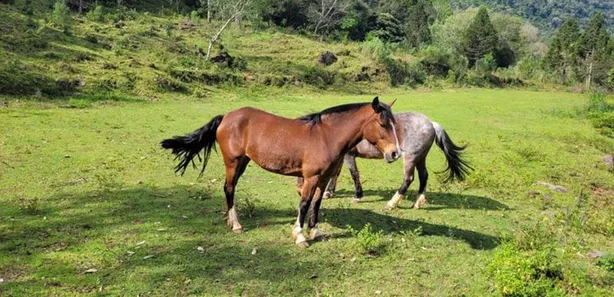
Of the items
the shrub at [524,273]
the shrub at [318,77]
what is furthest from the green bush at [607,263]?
the shrub at [318,77]

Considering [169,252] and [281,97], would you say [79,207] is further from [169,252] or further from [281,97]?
[281,97]

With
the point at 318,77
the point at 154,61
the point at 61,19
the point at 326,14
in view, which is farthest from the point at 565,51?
the point at 61,19

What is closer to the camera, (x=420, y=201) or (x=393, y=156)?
(x=393, y=156)

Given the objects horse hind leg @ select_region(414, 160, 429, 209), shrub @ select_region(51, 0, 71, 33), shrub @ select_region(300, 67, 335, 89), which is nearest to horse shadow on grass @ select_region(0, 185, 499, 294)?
horse hind leg @ select_region(414, 160, 429, 209)

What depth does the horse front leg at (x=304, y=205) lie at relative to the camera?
6941mm

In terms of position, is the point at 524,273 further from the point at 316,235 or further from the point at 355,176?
the point at 355,176

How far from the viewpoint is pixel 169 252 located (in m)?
6.57

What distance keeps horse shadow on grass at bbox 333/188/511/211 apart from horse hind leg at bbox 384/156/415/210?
38 cm

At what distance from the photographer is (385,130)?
6.73 metres

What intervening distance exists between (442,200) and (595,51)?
193ft

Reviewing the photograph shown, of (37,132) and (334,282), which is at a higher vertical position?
(334,282)

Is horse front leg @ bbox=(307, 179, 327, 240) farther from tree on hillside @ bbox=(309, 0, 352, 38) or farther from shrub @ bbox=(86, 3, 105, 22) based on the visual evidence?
tree on hillside @ bbox=(309, 0, 352, 38)

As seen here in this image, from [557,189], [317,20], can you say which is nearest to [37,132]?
[557,189]

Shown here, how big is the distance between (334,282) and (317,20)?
57.4m
